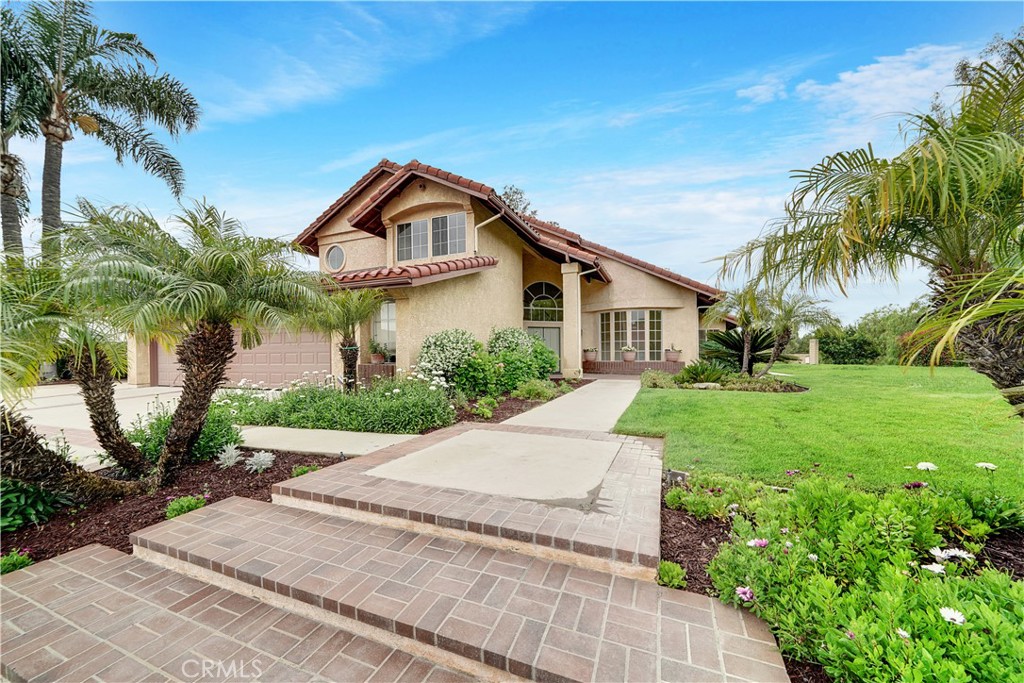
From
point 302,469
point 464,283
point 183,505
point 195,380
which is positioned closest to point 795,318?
point 464,283

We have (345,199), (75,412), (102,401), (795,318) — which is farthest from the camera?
(345,199)

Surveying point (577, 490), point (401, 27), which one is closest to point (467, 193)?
point (401, 27)

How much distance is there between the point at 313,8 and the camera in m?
7.96

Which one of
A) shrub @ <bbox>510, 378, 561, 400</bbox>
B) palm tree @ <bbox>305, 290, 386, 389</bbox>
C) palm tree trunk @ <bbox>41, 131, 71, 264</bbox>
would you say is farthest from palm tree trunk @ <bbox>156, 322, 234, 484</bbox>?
palm tree trunk @ <bbox>41, 131, 71, 264</bbox>

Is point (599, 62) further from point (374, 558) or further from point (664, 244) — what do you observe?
point (664, 244)

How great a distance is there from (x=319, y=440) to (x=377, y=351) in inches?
204

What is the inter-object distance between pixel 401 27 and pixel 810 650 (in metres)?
11.7

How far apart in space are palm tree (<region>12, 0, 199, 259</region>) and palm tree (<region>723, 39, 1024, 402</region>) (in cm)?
1935

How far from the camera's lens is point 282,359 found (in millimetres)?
13406

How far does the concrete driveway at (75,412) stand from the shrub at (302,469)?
99.3 inches

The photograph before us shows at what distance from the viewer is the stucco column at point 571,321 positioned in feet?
48.4

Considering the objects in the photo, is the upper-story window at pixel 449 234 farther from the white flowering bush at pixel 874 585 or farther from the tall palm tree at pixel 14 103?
the tall palm tree at pixel 14 103

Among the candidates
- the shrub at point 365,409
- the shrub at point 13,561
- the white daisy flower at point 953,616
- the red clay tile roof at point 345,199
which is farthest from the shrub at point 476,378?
the white daisy flower at point 953,616

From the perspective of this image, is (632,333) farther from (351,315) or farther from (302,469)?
(302,469)
